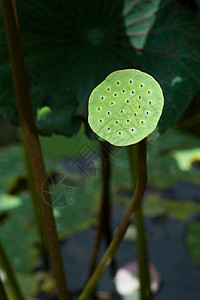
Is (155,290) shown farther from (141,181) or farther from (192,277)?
(141,181)

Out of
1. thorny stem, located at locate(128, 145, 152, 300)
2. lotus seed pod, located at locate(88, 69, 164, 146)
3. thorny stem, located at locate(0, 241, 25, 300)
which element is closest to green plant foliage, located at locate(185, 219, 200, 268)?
thorny stem, located at locate(128, 145, 152, 300)

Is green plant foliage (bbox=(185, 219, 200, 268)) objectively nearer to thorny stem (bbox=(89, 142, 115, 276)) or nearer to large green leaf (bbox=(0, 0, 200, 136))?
thorny stem (bbox=(89, 142, 115, 276))

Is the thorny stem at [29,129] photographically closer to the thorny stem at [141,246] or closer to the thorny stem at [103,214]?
the thorny stem at [141,246]

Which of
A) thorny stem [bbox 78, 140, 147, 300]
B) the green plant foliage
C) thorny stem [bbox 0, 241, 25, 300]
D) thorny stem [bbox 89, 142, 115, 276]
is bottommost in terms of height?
the green plant foliage

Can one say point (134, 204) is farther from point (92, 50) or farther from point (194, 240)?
point (194, 240)

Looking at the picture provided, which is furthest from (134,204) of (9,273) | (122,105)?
(9,273)

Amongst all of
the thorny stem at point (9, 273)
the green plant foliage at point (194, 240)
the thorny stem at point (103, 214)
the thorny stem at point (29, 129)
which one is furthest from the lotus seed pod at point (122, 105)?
the green plant foliage at point (194, 240)

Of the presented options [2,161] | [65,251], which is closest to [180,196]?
[65,251]
